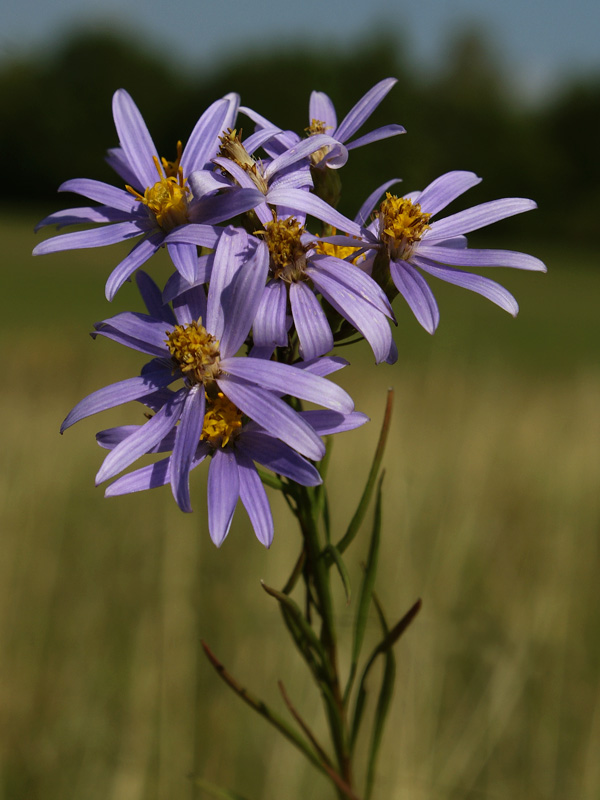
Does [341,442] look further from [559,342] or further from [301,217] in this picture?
[559,342]

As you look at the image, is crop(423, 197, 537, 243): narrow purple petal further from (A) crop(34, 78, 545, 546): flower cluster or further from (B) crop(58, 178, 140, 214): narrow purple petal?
(B) crop(58, 178, 140, 214): narrow purple petal

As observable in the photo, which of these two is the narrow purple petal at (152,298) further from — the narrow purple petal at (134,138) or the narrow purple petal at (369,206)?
the narrow purple petal at (369,206)

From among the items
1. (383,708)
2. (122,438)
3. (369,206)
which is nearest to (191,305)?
(122,438)

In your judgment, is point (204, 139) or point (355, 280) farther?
point (204, 139)

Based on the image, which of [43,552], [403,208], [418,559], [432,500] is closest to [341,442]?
[432,500]

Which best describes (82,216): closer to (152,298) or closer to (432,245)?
(152,298)

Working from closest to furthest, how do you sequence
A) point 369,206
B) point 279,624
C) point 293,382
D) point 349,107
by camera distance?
A: point 293,382
point 369,206
point 279,624
point 349,107

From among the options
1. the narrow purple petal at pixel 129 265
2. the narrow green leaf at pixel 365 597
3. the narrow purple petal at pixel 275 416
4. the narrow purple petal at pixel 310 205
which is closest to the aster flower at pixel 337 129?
the narrow purple petal at pixel 310 205
